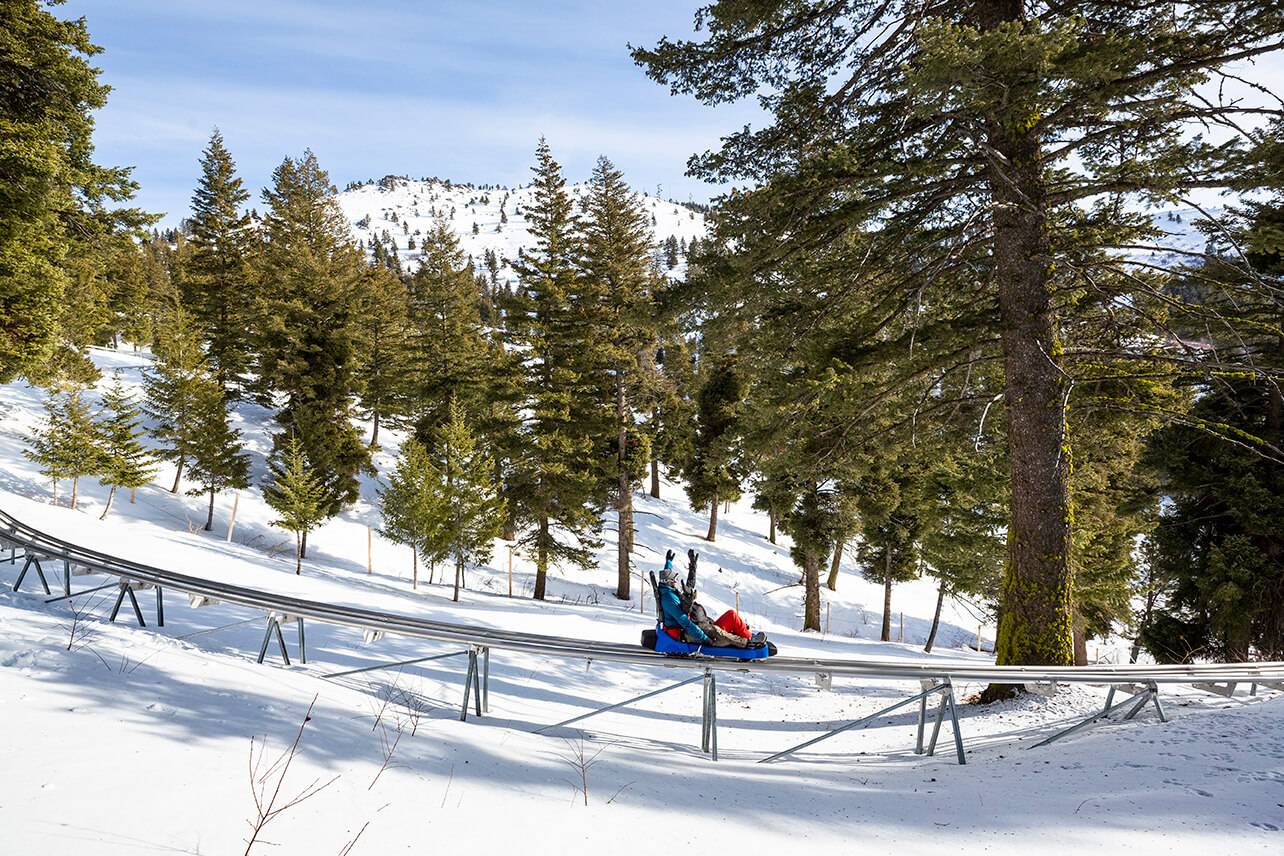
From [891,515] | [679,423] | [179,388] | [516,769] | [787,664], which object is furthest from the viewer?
[679,423]

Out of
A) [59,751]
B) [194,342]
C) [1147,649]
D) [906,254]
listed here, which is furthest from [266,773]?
[194,342]

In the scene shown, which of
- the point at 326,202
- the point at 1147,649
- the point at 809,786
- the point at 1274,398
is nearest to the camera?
the point at 809,786

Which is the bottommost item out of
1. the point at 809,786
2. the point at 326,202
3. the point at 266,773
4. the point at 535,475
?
the point at 809,786

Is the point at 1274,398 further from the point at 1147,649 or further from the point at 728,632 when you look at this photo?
the point at 728,632

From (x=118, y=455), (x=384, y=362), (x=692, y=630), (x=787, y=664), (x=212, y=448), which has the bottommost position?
(x=787, y=664)

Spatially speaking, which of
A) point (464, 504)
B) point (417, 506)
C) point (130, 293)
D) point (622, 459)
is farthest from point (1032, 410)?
point (130, 293)

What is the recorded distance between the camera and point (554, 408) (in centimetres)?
2377

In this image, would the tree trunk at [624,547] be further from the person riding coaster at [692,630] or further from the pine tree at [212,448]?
the pine tree at [212,448]

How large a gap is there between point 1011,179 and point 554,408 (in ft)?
58.9

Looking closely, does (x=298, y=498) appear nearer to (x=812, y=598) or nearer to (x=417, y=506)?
(x=417, y=506)

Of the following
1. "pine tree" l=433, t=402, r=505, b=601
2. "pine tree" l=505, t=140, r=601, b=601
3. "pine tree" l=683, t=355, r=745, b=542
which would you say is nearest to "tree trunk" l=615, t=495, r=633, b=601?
"pine tree" l=505, t=140, r=601, b=601

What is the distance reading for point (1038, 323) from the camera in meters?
8.18

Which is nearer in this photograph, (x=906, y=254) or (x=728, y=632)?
(x=728, y=632)

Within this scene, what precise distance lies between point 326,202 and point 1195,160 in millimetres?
41306
